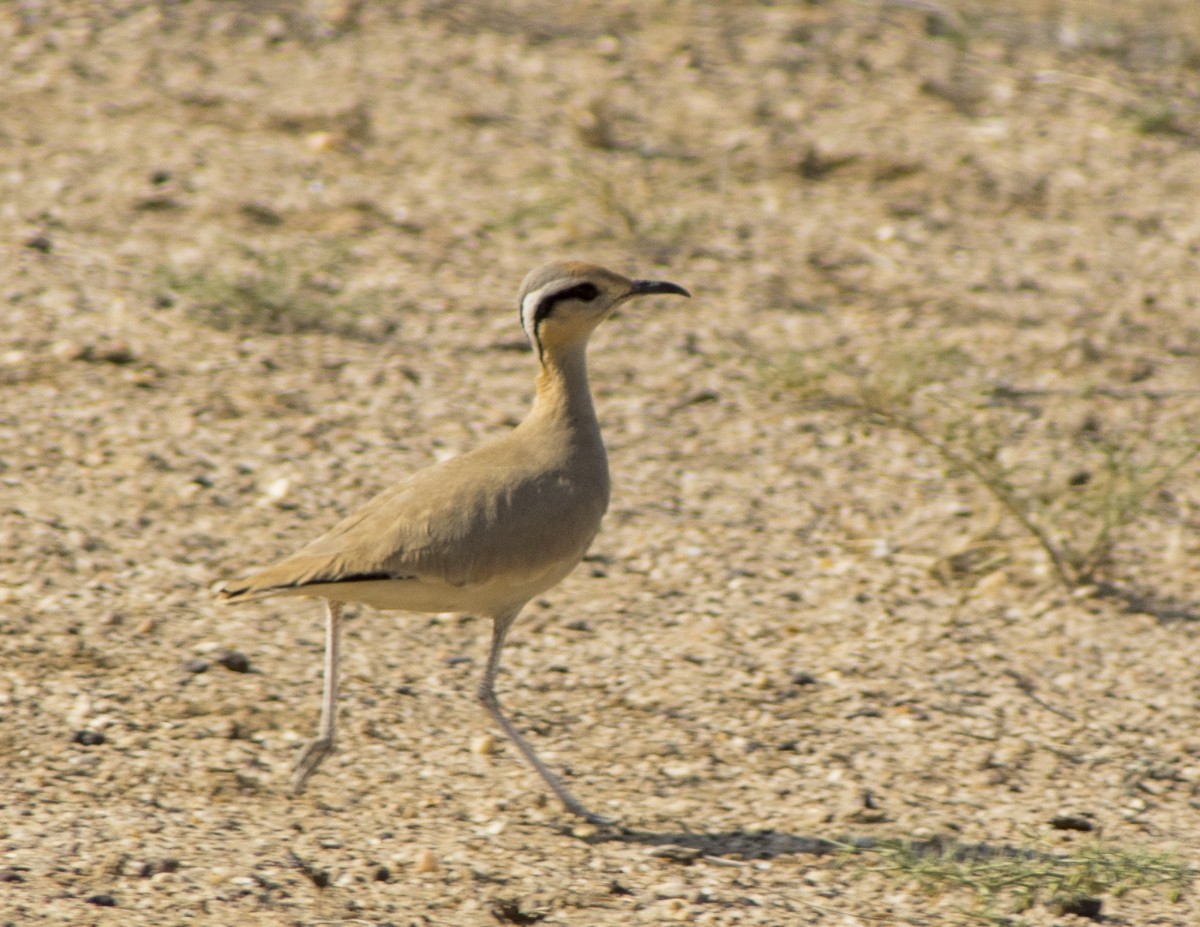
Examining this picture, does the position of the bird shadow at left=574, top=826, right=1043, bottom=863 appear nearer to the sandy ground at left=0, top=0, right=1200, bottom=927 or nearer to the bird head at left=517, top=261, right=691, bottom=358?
the sandy ground at left=0, top=0, right=1200, bottom=927

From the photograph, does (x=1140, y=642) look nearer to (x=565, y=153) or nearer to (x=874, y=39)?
(x=565, y=153)

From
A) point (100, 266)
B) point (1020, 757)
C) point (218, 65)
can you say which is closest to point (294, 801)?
point (1020, 757)

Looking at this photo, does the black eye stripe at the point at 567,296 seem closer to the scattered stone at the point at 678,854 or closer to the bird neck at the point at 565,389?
the bird neck at the point at 565,389

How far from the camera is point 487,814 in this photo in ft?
16.6

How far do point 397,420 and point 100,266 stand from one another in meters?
2.05

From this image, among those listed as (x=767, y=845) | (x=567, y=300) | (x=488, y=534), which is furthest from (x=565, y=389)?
(x=767, y=845)

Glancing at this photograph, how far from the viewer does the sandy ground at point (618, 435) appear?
494 cm

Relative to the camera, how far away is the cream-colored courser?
483 centimetres

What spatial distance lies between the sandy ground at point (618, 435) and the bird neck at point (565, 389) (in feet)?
3.29

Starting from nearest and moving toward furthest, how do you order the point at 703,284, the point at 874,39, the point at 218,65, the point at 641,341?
the point at 641,341 < the point at 703,284 < the point at 218,65 < the point at 874,39

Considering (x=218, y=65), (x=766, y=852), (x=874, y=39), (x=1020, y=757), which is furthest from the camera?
(x=874, y=39)

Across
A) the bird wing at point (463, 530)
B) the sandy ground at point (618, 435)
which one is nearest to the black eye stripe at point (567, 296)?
the bird wing at point (463, 530)

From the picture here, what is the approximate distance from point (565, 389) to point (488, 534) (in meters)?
0.74

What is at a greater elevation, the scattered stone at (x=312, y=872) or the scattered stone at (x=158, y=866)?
the scattered stone at (x=158, y=866)
